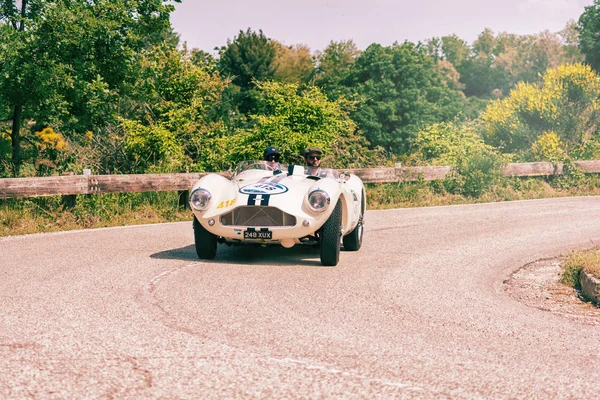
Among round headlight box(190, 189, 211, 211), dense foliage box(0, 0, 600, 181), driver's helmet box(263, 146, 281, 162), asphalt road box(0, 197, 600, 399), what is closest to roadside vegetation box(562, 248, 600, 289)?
asphalt road box(0, 197, 600, 399)

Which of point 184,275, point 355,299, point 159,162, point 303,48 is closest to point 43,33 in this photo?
point 159,162

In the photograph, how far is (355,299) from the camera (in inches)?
308

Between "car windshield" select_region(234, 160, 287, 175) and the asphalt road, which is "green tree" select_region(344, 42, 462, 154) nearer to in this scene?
"car windshield" select_region(234, 160, 287, 175)

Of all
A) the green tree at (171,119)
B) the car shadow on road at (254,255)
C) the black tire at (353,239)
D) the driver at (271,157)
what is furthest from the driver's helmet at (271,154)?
the green tree at (171,119)

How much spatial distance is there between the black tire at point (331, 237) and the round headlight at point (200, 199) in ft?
4.79

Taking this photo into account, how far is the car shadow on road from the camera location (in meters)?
10.3

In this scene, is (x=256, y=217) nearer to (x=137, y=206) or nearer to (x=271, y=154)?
(x=271, y=154)

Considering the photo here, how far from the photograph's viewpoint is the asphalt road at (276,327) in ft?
15.9

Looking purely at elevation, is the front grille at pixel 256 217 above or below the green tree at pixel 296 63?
below

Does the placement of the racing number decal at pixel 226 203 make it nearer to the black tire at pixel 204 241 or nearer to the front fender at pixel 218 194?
the front fender at pixel 218 194

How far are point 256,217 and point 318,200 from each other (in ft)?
2.54

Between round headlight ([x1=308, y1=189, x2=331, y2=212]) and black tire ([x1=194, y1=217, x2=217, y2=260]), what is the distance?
1.42 meters

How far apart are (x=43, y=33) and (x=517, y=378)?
1897 cm

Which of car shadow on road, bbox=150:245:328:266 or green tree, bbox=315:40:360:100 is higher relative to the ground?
green tree, bbox=315:40:360:100
